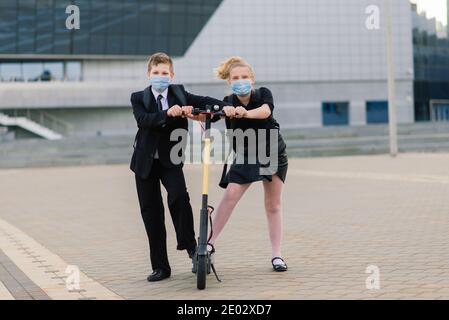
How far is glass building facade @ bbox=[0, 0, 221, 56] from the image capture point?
51.9 metres

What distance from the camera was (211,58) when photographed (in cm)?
5716

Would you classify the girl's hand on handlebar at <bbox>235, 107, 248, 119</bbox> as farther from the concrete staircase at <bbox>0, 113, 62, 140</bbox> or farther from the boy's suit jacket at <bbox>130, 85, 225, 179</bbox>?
the concrete staircase at <bbox>0, 113, 62, 140</bbox>

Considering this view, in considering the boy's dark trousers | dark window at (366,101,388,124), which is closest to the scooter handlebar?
the boy's dark trousers

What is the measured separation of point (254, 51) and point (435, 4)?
51.6 ft

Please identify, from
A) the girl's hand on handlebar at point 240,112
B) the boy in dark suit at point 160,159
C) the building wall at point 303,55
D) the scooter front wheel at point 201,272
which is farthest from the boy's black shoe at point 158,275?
the building wall at point 303,55

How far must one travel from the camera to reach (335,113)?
192ft

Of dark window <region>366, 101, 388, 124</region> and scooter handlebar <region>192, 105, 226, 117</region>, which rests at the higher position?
dark window <region>366, 101, 388, 124</region>

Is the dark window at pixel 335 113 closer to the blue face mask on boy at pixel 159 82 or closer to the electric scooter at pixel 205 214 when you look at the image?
the blue face mask on boy at pixel 159 82

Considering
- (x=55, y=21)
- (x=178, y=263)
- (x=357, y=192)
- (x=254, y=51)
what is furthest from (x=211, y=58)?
(x=178, y=263)

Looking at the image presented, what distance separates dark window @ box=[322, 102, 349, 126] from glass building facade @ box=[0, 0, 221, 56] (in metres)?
12.5

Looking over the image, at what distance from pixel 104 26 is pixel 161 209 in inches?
1961

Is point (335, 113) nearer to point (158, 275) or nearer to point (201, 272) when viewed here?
point (158, 275)

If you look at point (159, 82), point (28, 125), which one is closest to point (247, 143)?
point (159, 82)

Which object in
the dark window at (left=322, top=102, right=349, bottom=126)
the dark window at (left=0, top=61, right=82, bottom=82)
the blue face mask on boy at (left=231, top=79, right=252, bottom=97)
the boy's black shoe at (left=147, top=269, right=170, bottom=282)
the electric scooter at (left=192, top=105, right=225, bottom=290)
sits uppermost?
the dark window at (left=0, top=61, right=82, bottom=82)
